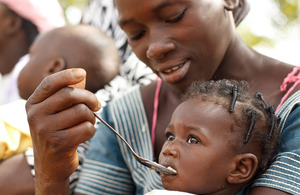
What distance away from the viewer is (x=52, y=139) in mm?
1454

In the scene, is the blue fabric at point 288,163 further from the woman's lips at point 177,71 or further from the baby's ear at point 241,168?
the woman's lips at point 177,71

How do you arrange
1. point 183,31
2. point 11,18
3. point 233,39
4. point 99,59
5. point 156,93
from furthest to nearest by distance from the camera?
point 11,18, point 99,59, point 156,93, point 233,39, point 183,31

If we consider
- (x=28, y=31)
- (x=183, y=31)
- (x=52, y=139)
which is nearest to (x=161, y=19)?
(x=183, y=31)

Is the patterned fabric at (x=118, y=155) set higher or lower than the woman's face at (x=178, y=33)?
lower

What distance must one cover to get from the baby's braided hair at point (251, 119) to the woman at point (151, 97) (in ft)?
0.18

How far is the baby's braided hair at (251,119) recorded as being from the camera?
5.06 feet

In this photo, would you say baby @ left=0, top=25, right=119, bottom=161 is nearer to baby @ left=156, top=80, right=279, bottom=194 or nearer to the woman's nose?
the woman's nose

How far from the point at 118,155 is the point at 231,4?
30.4 inches

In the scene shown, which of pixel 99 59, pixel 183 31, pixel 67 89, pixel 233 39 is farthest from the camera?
pixel 99 59

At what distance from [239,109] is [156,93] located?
0.57 metres

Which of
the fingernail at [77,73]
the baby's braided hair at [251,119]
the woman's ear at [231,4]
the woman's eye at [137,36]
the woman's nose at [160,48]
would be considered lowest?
the baby's braided hair at [251,119]

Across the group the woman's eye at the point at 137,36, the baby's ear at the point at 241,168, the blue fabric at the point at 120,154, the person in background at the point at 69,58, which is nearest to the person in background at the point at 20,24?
the person in background at the point at 69,58

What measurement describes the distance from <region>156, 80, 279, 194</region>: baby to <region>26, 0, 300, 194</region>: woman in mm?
65

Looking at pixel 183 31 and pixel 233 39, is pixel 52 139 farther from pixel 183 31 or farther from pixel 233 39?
pixel 233 39
